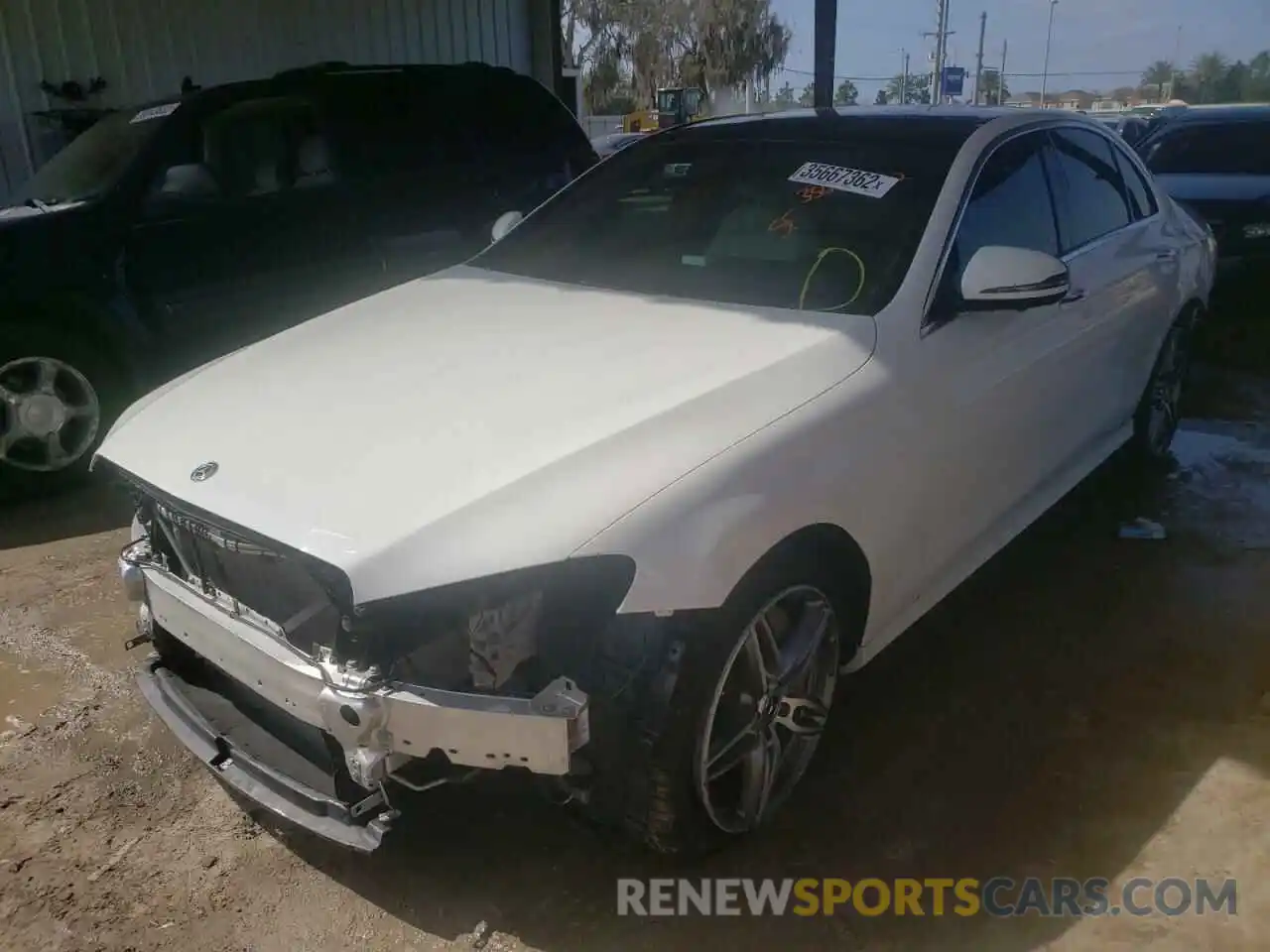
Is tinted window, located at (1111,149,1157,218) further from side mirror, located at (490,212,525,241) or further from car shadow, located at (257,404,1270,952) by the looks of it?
side mirror, located at (490,212,525,241)

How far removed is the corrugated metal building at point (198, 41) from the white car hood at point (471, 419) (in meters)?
6.39

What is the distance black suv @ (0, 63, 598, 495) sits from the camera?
4762 mm

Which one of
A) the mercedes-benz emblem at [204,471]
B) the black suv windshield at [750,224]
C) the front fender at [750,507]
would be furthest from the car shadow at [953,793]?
the black suv windshield at [750,224]

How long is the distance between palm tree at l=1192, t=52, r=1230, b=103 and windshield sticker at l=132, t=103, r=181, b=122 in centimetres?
4336

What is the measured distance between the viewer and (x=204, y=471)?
228cm

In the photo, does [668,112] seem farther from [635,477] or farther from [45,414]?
[635,477]

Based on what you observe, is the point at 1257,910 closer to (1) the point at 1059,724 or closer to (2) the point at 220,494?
(1) the point at 1059,724

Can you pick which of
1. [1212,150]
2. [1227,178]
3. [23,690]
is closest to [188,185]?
[23,690]

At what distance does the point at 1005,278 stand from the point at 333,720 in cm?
202

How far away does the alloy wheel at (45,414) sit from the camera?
471cm

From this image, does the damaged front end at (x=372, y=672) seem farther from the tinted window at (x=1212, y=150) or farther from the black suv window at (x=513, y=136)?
the tinted window at (x=1212, y=150)

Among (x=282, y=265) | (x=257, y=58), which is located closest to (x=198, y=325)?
(x=282, y=265)

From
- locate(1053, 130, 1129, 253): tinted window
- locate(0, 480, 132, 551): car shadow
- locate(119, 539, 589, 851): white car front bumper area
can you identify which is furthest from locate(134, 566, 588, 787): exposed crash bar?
locate(0, 480, 132, 551): car shadow

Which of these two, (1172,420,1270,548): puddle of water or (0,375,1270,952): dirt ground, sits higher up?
(0,375,1270,952): dirt ground
